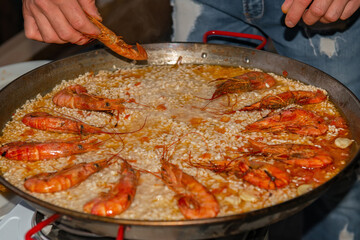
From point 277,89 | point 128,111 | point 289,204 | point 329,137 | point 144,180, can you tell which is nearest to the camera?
point 289,204

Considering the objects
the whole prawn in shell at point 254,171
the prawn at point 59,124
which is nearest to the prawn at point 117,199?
the whole prawn in shell at point 254,171

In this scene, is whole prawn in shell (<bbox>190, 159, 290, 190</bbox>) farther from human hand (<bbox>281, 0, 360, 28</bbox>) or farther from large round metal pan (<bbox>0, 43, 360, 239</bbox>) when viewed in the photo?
human hand (<bbox>281, 0, 360, 28</bbox>)

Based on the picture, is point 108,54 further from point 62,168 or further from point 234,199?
point 234,199

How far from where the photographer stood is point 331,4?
7.01ft

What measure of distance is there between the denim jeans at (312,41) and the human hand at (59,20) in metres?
1.13

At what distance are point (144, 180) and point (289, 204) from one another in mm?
642

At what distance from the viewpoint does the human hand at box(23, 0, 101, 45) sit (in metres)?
2.09

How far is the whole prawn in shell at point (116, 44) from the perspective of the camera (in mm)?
2370

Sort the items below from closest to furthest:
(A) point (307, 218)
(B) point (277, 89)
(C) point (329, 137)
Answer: (C) point (329, 137) < (B) point (277, 89) < (A) point (307, 218)

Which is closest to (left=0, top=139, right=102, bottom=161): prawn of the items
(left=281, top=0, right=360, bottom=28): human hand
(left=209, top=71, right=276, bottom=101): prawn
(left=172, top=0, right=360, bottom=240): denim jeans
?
(left=209, top=71, right=276, bottom=101): prawn

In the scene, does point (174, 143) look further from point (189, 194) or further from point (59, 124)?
point (59, 124)

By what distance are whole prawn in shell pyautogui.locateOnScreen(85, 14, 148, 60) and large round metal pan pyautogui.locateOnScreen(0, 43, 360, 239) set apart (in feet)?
0.66

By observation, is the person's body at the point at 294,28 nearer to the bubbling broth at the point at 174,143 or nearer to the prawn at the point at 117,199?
the bubbling broth at the point at 174,143

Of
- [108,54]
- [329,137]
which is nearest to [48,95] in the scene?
[108,54]
